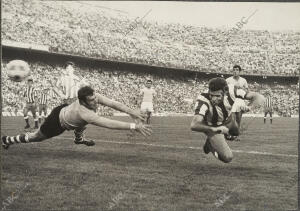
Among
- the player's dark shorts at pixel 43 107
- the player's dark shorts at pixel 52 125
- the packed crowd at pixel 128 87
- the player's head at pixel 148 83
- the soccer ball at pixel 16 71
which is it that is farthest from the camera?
the player's dark shorts at pixel 43 107

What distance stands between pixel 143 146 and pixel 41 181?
2.06 m

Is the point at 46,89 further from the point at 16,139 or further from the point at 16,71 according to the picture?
the point at 16,139

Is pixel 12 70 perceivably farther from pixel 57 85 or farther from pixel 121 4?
pixel 121 4

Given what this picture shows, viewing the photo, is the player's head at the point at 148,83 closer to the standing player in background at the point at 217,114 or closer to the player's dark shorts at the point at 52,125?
the standing player in background at the point at 217,114

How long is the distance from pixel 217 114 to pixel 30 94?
13.5 feet

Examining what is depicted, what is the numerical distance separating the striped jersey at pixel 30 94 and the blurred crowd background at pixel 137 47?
0.15 m

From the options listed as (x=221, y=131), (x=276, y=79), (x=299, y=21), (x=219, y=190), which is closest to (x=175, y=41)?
(x=276, y=79)

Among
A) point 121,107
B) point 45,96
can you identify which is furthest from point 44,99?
point 121,107

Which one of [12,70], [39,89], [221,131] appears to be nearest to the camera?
[221,131]

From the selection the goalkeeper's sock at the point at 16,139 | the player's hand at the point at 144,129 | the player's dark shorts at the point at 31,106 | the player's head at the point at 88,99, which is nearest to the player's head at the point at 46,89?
the player's dark shorts at the point at 31,106

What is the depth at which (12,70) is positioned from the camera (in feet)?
20.4

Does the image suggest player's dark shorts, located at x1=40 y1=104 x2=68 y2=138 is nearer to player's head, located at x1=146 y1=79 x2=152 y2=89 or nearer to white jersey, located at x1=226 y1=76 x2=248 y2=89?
white jersey, located at x1=226 y1=76 x2=248 y2=89

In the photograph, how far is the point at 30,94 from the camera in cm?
809

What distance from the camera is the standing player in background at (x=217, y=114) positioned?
17.0 feet
